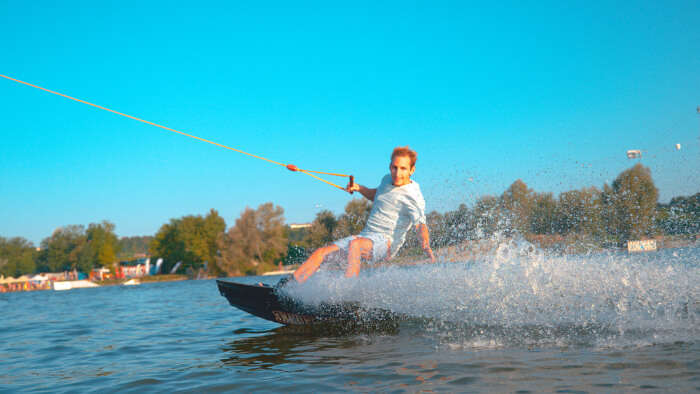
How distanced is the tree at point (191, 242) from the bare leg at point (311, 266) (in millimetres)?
65395

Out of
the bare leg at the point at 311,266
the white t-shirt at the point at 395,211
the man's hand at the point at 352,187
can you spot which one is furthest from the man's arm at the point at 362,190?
the bare leg at the point at 311,266

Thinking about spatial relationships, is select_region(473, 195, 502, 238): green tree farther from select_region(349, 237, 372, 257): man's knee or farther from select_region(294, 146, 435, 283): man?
select_region(349, 237, 372, 257): man's knee

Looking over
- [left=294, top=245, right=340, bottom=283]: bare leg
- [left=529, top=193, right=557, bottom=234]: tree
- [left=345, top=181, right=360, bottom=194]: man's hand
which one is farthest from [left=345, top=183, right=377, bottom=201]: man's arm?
[left=529, top=193, right=557, bottom=234]: tree

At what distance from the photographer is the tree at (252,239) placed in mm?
58844

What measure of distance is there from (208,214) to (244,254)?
2422cm

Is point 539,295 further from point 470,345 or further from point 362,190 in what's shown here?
point 362,190

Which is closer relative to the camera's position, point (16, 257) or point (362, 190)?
point (362, 190)

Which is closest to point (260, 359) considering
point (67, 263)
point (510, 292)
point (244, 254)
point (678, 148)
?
point (510, 292)

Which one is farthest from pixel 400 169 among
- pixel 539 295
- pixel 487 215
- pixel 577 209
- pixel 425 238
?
pixel 577 209

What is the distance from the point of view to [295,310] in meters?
5.84

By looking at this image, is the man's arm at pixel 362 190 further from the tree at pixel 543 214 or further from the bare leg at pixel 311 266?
the tree at pixel 543 214

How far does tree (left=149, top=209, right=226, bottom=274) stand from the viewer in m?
74.9

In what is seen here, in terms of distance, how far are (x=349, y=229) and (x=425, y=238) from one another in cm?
2650

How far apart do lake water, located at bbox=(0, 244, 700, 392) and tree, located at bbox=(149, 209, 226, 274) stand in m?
65.3
